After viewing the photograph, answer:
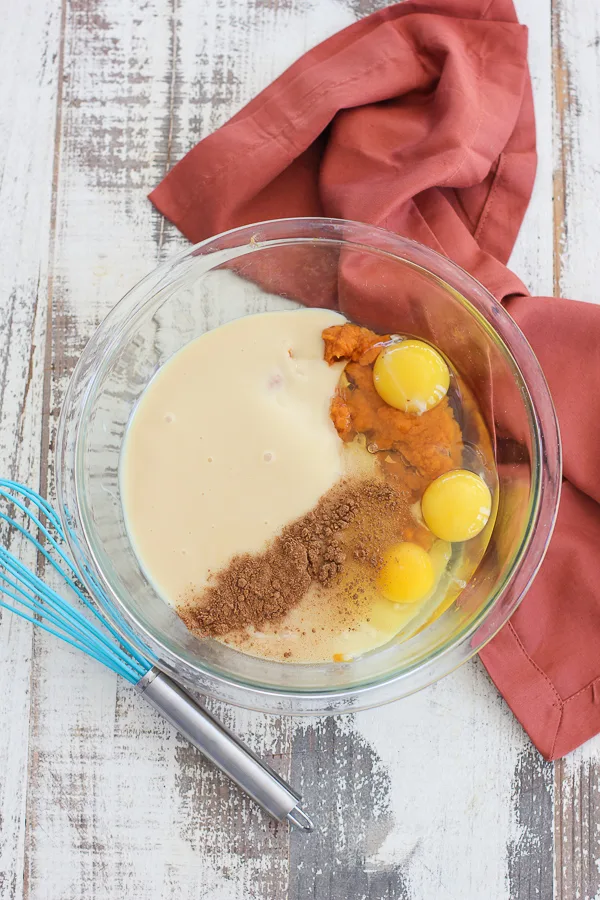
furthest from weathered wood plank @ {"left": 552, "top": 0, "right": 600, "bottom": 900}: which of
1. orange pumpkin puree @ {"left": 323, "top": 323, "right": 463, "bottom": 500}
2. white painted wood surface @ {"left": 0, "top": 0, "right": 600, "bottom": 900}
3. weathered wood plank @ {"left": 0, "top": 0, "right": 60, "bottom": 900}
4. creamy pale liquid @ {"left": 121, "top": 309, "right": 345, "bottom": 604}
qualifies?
weathered wood plank @ {"left": 0, "top": 0, "right": 60, "bottom": 900}

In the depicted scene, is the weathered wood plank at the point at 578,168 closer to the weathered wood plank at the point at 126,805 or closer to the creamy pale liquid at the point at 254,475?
the creamy pale liquid at the point at 254,475

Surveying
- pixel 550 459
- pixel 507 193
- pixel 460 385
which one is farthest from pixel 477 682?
pixel 507 193

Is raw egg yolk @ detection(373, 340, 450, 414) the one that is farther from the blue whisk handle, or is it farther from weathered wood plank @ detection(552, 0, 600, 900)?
the blue whisk handle

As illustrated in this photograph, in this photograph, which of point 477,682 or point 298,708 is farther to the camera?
point 477,682

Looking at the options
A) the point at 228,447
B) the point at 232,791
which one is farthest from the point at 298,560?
the point at 232,791

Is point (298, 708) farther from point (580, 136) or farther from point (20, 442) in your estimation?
point (580, 136)

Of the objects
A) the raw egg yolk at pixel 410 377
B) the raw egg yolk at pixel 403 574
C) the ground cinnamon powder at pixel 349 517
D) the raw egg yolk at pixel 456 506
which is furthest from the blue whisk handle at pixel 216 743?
the raw egg yolk at pixel 410 377
